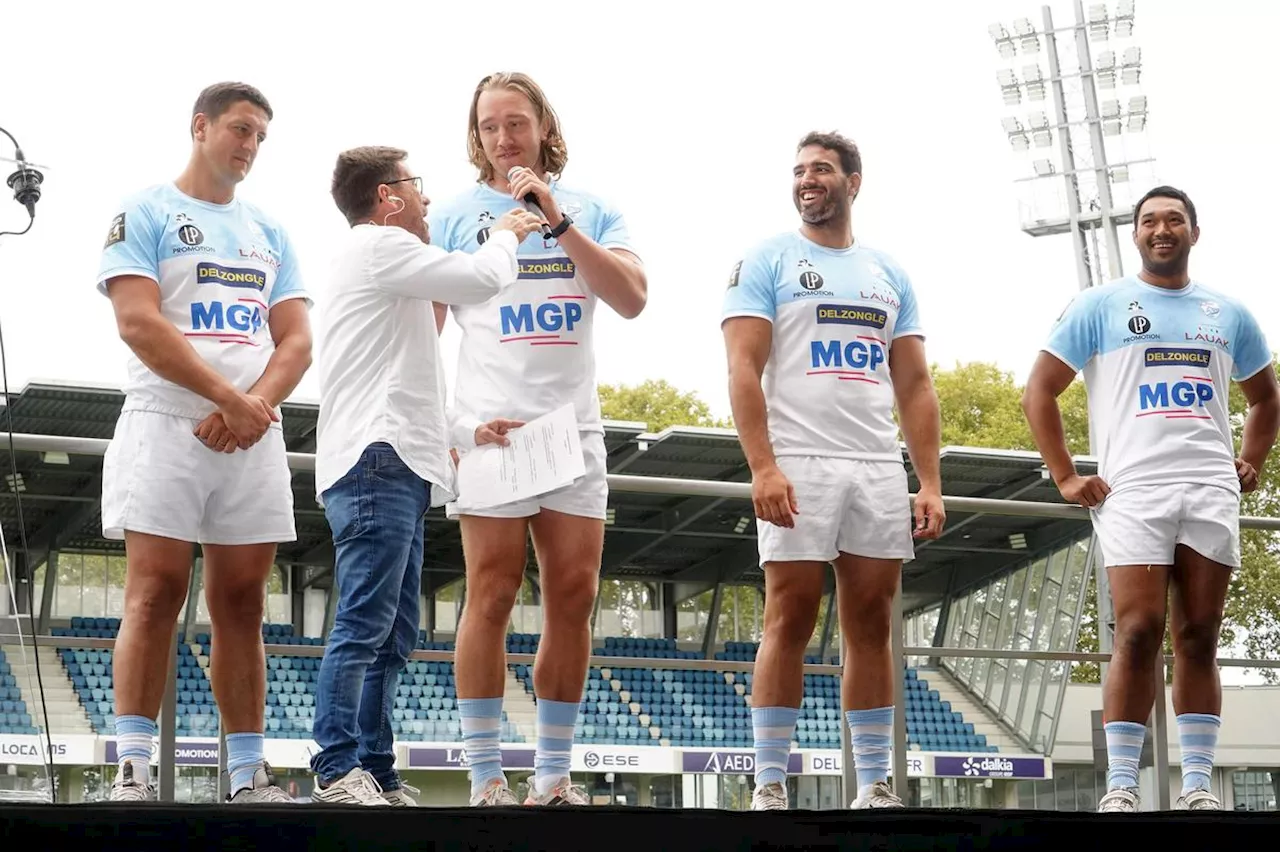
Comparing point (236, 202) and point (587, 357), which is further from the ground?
point (236, 202)

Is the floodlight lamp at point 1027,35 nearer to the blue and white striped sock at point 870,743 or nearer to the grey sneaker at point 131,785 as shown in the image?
the blue and white striped sock at point 870,743

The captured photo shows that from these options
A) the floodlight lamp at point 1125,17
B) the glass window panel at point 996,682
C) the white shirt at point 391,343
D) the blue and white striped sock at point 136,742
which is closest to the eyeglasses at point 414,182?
the white shirt at point 391,343

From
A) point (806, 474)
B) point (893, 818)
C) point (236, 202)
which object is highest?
point (236, 202)

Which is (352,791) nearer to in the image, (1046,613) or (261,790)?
(261,790)

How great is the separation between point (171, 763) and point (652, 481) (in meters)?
1.48

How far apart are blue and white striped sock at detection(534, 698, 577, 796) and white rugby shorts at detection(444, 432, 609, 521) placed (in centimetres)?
41

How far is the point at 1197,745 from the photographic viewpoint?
4.01m

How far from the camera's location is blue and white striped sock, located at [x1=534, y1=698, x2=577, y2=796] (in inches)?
131

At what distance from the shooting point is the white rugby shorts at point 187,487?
322 cm

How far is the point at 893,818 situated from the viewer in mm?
2699

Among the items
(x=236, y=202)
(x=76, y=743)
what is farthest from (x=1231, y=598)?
(x=236, y=202)

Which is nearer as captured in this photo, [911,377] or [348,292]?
[348,292]

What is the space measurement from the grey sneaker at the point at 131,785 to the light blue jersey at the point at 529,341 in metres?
1.01

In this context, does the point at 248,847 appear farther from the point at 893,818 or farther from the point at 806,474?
the point at 806,474
